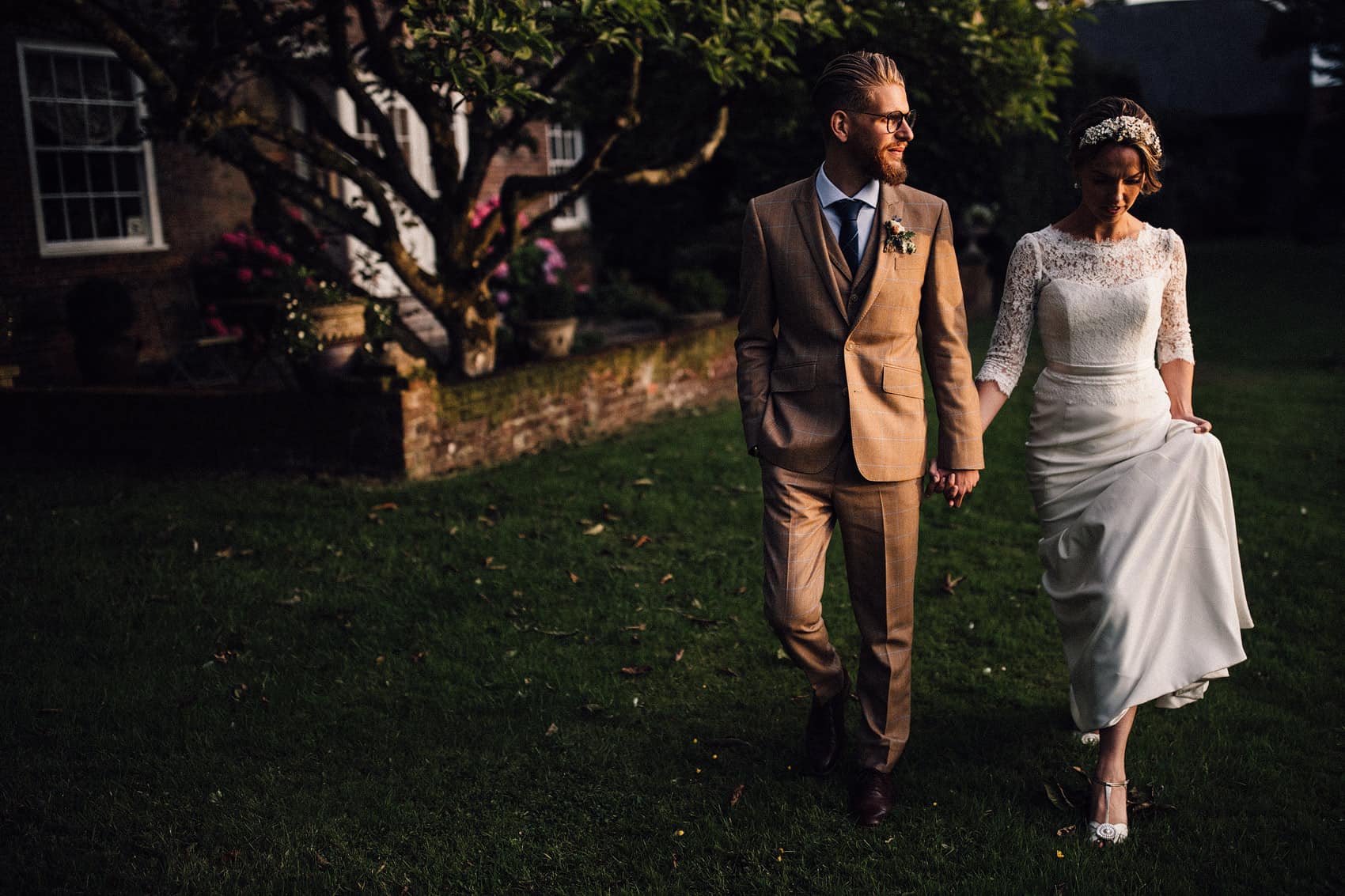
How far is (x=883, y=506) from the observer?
3.57 meters

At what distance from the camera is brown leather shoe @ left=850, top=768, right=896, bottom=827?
3.57 m

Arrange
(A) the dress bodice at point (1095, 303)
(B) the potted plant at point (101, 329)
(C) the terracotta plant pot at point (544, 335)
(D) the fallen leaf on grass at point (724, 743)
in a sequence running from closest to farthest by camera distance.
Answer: (A) the dress bodice at point (1095, 303) → (D) the fallen leaf on grass at point (724, 743) → (C) the terracotta plant pot at point (544, 335) → (B) the potted plant at point (101, 329)

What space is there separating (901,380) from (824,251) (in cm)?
48

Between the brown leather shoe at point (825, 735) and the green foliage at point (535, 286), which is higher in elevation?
the green foliage at point (535, 286)

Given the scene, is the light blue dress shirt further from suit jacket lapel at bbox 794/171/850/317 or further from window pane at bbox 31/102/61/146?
window pane at bbox 31/102/61/146

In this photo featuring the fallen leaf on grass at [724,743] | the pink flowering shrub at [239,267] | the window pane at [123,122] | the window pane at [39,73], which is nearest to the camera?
the fallen leaf on grass at [724,743]

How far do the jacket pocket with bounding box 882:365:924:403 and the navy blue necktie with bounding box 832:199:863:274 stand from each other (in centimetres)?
33

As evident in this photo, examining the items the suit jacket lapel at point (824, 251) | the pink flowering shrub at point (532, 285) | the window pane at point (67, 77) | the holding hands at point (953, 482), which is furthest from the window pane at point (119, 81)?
the holding hands at point (953, 482)

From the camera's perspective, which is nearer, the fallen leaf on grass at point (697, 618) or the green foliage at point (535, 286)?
the fallen leaf on grass at point (697, 618)

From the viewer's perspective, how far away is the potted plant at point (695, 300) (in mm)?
12219

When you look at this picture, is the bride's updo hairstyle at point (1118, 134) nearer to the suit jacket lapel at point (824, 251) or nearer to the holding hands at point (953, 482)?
the suit jacket lapel at point (824, 251)

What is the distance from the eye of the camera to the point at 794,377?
354 centimetres

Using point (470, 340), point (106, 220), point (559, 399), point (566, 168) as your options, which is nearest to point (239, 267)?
point (106, 220)

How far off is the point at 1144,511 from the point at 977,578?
2510 mm
